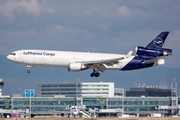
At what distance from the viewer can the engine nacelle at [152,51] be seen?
122688 mm

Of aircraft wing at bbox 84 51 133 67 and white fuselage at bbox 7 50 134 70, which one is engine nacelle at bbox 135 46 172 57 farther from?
white fuselage at bbox 7 50 134 70

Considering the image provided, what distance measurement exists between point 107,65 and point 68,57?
8.70 m

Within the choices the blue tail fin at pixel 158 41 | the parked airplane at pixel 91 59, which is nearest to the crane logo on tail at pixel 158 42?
the blue tail fin at pixel 158 41

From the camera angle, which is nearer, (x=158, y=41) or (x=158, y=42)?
(x=158, y=42)

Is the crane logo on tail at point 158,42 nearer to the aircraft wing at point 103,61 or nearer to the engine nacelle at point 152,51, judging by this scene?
the engine nacelle at point 152,51

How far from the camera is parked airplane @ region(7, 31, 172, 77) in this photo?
120062mm

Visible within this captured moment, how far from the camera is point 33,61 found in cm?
11994

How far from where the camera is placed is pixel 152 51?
124m

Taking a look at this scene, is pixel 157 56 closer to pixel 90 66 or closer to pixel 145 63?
pixel 145 63

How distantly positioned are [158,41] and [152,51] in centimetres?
821

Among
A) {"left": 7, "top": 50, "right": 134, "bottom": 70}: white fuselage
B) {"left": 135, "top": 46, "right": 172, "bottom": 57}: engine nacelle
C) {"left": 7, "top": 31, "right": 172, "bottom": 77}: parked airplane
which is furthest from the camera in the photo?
{"left": 135, "top": 46, "right": 172, "bottom": 57}: engine nacelle

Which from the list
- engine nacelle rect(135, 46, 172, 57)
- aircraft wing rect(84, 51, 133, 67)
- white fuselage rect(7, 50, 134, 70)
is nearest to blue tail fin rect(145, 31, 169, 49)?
engine nacelle rect(135, 46, 172, 57)

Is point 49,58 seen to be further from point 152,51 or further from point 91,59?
point 152,51

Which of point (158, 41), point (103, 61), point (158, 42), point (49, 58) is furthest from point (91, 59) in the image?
point (158, 41)
